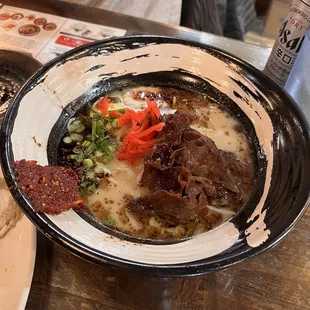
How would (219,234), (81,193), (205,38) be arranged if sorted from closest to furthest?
1. (219,234)
2. (81,193)
3. (205,38)

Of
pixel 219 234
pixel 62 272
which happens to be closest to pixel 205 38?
pixel 219 234

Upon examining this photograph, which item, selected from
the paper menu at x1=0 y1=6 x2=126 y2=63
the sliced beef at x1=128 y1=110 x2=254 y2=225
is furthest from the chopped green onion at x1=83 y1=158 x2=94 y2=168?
the paper menu at x1=0 y1=6 x2=126 y2=63

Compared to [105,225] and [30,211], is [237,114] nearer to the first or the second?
[105,225]

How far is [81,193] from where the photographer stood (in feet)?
3.86

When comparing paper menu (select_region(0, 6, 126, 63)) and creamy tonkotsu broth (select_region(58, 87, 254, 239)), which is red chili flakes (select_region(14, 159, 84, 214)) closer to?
creamy tonkotsu broth (select_region(58, 87, 254, 239))

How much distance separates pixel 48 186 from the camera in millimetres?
1069

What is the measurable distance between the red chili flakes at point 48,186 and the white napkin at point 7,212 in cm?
15

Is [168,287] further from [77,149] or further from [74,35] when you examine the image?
[74,35]

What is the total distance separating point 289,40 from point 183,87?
16.5 inches

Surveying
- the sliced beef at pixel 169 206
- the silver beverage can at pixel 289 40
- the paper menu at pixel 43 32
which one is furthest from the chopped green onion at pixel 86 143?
the silver beverage can at pixel 289 40

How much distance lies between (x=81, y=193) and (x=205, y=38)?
110 cm

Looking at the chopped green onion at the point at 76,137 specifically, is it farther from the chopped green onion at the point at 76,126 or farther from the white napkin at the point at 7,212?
the white napkin at the point at 7,212

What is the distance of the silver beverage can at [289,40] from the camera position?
1394 millimetres

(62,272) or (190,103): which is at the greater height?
(190,103)
